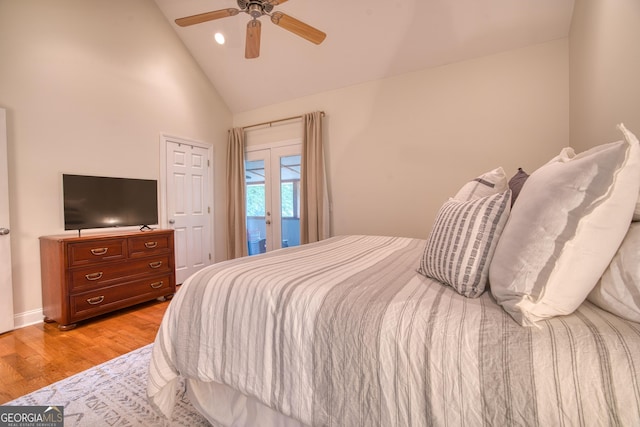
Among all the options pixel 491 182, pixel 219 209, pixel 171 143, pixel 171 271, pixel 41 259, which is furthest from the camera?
pixel 219 209

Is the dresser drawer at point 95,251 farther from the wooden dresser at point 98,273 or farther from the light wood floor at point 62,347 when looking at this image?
the light wood floor at point 62,347

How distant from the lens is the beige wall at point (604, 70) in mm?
1268

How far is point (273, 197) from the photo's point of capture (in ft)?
14.0

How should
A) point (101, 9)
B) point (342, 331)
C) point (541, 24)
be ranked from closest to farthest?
1. point (342, 331)
2. point (541, 24)
3. point (101, 9)

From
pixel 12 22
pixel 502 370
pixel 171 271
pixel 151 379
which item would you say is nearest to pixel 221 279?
pixel 151 379

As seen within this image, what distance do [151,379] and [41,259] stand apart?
243 cm

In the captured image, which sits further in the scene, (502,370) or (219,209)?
(219,209)

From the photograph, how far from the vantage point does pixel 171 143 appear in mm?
3734

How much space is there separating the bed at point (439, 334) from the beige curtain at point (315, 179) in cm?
241

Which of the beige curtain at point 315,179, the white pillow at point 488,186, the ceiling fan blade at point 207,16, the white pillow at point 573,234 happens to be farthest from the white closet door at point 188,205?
the white pillow at point 573,234

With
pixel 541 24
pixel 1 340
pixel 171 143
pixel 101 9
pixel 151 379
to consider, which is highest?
pixel 101 9

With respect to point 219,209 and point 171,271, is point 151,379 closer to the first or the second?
point 171,271

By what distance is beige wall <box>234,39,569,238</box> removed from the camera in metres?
2.63

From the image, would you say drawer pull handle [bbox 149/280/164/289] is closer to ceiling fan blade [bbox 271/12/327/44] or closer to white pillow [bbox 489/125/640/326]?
ceiling fan blade [bbox 271/12/327/44]
